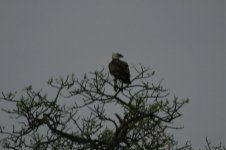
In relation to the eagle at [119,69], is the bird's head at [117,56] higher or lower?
higher

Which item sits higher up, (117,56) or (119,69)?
(117,56)

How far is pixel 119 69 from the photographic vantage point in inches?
575

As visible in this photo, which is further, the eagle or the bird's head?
the bird's head

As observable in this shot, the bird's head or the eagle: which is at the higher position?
the bird's head

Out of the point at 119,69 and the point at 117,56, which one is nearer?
the point at 119,69

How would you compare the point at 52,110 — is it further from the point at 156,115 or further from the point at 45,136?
the point at 156,115

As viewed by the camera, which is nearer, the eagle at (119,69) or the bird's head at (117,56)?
the eagle at (119,69)

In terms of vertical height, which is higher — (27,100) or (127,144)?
(27,100)

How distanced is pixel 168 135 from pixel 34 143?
4.20 meters

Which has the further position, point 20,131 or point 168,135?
point 168,135

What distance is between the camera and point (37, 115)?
37.8 ft

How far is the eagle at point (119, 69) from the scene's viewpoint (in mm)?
13684

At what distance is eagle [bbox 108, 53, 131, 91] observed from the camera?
13.7 metres

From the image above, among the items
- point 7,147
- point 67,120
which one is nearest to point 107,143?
point 67,120
